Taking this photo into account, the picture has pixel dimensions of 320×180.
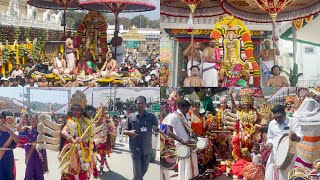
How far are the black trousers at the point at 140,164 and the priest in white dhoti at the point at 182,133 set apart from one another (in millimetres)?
392

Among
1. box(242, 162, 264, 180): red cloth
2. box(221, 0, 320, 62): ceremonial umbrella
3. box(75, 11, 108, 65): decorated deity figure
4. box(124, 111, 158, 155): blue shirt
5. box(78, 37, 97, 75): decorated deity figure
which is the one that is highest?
box(221, 0, 320, 62): ceremonial umbrella

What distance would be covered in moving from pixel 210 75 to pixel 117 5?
55.9 inches

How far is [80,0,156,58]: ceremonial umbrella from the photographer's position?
7.85 metres

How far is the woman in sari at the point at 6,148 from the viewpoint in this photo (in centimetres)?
781

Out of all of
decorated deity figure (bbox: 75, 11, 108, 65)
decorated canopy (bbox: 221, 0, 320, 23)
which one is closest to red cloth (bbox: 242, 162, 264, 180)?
decorated canopy (bbox: 221, 0, 320, 23)

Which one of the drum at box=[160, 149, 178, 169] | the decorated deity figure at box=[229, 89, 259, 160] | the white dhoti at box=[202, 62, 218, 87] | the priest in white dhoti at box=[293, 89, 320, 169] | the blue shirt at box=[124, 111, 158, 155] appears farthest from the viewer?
the white dhoti at box=[202, 62, 218, 87]

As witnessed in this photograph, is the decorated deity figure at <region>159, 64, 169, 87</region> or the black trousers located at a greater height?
the decorated deity figure at <region>159, 64, 169, 87</region>

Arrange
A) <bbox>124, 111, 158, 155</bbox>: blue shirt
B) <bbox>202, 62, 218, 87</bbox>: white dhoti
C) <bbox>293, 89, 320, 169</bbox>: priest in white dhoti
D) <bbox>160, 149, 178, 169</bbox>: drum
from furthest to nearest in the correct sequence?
<bbox>202, 62, 218, 87</bbox>: white dhoti < <bbox>160, 149, 178, 169</bbox>: drum < <bbox>124, 111, 158, 155</bbox>: blue shirt < <bbox>293, 89, 320, 169</bbox>: priest in white dhoti

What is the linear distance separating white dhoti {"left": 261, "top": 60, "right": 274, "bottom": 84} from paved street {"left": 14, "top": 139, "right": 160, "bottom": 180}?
1657mm

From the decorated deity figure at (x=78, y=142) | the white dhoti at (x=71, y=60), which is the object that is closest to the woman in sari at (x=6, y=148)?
the decorated deity figure at (x=78, y=142)

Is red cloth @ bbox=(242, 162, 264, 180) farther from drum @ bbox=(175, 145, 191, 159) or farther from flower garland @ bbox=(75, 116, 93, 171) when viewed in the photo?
flower garland @ bbox=(75, 116, 93, 171)

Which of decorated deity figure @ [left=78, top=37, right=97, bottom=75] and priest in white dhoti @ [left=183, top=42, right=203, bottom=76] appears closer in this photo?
decorated deity figure @ [left=78, top=37, right=97, bottom=75]

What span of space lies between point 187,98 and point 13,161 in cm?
219

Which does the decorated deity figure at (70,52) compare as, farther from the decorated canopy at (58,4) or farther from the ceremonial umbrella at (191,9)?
the ceremonial umbrella at (191,9)
